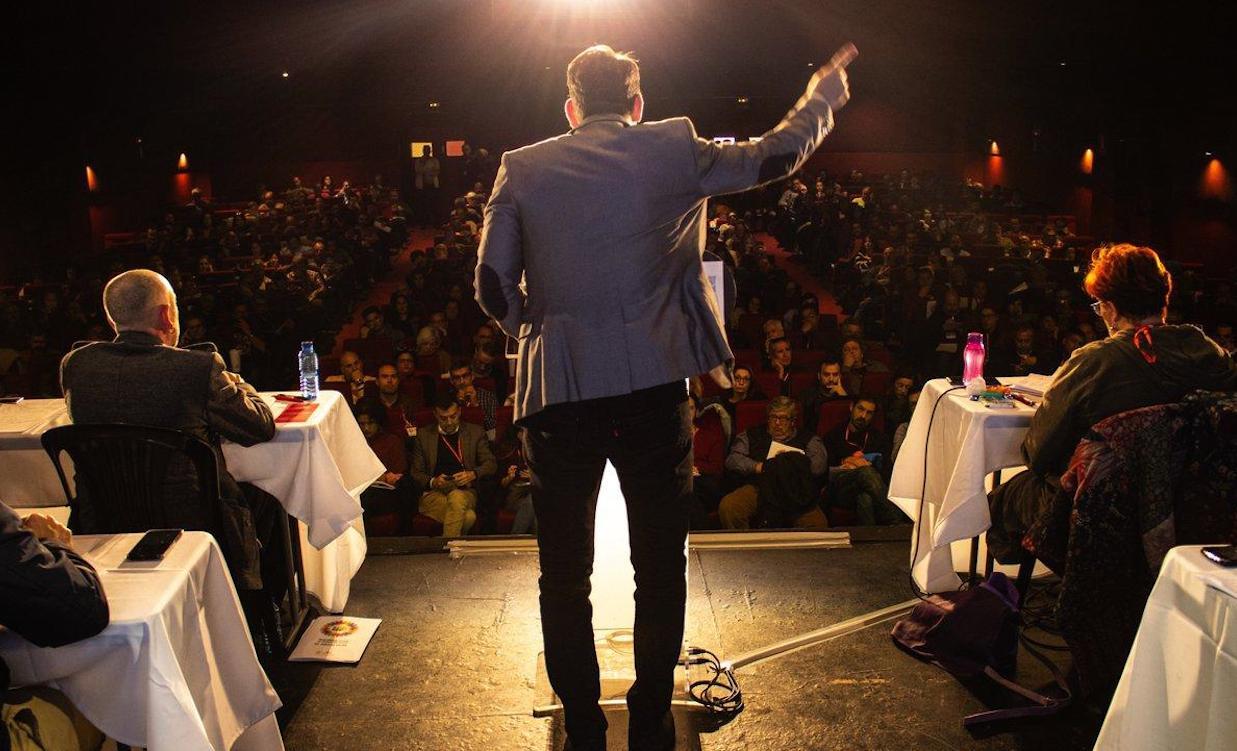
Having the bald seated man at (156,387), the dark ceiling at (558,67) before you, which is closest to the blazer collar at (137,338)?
the bald seated man at (156,387)

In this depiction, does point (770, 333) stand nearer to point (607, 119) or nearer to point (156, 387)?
point (156, 387)

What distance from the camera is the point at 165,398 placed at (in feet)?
8.34

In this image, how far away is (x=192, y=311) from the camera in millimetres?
7469

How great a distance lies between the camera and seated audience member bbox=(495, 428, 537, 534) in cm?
399

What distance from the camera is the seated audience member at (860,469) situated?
425 centimetres

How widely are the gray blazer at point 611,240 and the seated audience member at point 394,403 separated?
287 centimetres

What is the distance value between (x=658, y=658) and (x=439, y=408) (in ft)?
8.27

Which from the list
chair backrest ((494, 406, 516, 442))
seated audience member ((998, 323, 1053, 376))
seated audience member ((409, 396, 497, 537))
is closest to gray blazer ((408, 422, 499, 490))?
seated audience member ((409, 396, 497, 537))

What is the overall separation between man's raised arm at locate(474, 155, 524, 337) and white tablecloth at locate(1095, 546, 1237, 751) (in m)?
1.29

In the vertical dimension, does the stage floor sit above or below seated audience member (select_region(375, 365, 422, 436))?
below

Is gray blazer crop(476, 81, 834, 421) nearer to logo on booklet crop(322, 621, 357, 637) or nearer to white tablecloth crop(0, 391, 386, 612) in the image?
white tablecloth crop(0, 391, 386, 612)

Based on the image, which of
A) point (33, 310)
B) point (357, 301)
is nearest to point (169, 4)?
point (357, 301)

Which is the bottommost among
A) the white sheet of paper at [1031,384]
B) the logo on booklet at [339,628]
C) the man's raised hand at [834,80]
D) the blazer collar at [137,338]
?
the logo on booklet at [339,628]

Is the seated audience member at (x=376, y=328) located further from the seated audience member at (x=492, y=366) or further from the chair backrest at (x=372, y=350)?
the seated audience member at (x=492, y=366)
